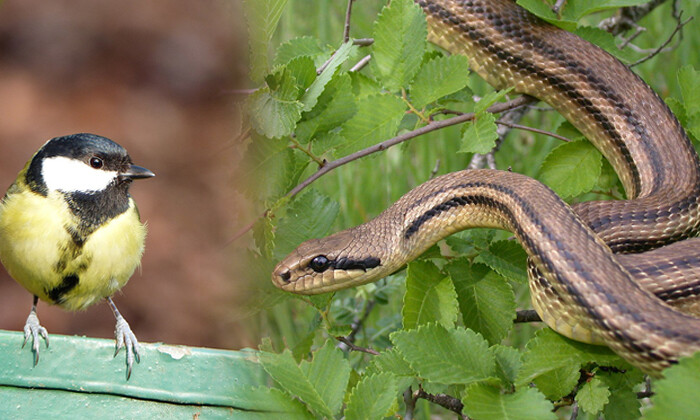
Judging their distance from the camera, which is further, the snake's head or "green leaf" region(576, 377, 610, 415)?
the snake's head

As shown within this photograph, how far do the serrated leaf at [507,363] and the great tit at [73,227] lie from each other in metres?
0.71

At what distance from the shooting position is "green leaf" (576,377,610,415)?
1.10 m

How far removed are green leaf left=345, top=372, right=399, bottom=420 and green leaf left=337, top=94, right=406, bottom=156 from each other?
0.55 meters

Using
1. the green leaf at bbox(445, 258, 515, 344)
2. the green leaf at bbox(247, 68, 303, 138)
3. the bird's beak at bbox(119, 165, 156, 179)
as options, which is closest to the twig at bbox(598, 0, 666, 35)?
the green leaf at bbox(445, 258, 515, 344)

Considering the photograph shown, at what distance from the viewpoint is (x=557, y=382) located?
1096 mm

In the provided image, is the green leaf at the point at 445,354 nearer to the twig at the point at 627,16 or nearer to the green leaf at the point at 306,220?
the green leaf at the point at 306,220

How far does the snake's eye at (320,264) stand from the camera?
1.54 meters

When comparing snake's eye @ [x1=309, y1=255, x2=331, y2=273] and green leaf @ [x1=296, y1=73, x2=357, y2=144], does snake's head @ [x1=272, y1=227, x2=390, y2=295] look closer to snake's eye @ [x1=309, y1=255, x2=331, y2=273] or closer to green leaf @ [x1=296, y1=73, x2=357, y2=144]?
snake's eye @ [x1=309, y1=255, x2=331, y2=273]

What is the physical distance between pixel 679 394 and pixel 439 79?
0.77 meters

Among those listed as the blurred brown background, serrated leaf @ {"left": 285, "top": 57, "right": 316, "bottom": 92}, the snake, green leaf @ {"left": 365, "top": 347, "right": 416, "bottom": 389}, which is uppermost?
serrated leaf @ {"left": 285, "top": 57, "right": 316, "bottom": 92}

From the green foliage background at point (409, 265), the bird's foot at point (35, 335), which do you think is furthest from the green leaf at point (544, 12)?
the bird's foot at point (35, 335)

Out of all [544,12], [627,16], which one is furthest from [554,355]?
[627,16]

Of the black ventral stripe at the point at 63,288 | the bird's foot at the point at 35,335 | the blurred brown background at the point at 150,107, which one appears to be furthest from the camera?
the blurred brown background at the point at 150,107

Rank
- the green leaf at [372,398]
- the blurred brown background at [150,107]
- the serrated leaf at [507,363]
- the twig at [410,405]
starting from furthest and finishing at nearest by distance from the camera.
Answer: the blurred brown background at [150,107] → the twig at [410,405] → the serrated leaf at [507,363] → the green leaf at [372,398]
